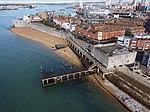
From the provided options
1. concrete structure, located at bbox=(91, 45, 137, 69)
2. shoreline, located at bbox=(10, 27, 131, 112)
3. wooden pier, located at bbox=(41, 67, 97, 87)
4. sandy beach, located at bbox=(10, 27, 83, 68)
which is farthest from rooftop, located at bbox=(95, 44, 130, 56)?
sandy beach, located at bbox=(10, 27, 83, 68)

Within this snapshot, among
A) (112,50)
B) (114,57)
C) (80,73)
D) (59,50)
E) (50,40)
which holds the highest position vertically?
(112,50)

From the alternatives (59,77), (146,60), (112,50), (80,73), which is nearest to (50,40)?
(80,73)

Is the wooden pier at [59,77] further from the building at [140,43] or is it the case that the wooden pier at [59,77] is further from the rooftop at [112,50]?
the building at [140,43]

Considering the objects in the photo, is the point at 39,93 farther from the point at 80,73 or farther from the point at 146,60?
the point at 146,60

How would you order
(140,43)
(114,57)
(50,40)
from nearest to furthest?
(114,57)
(140,43)
(50,40)

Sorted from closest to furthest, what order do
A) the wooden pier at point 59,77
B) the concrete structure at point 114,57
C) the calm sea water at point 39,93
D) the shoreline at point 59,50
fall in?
the calm sea water at point 39,93 < the shoreline at point 59,50 < the concrete structure at point 114,57 < the wooden pier at point 59,77

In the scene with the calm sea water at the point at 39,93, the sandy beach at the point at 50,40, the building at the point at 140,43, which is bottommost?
the calm sea water at the point at 39,93

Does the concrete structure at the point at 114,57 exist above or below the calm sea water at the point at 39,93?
above

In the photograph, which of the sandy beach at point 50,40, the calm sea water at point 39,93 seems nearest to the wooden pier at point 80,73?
A: the calm sea water at point 39,93

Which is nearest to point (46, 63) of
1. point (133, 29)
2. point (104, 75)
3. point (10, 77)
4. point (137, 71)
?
point (10, 77)
